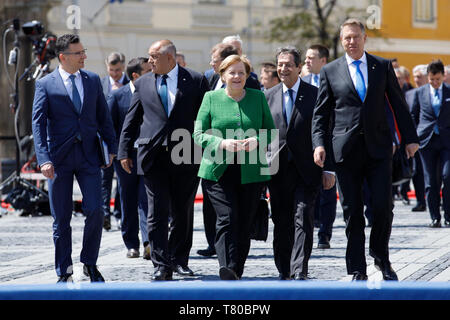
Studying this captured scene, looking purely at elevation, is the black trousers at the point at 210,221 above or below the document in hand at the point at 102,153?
below

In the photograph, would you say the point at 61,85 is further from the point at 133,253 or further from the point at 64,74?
the point at 133,253

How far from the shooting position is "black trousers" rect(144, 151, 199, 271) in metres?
8.41

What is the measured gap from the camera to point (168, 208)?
28.0 ft

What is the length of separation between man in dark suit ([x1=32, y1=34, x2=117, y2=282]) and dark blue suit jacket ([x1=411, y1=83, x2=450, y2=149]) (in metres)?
6.51

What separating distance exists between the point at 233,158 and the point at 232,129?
232 millimetres

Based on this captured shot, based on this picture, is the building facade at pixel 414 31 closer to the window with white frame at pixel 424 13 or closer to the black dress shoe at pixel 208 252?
the window with white frame at pixel 424 13

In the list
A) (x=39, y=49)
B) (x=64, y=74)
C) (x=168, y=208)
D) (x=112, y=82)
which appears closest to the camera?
(x=64, y=74)

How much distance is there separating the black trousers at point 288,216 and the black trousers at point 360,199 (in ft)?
1.82

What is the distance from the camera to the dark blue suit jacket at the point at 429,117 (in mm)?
13297

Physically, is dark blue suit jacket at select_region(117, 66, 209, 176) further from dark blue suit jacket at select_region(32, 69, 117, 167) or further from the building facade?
the building facade

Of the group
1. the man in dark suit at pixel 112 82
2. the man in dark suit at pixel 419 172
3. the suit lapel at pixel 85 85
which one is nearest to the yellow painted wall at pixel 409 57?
the man in dark suit at pixel 419 172

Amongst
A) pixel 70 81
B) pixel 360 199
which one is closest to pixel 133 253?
pixel 70 81

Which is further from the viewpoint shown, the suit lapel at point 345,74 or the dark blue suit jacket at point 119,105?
the dark blue suit jacket at point 119,105

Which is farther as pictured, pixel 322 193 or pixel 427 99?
pixel 427 99
